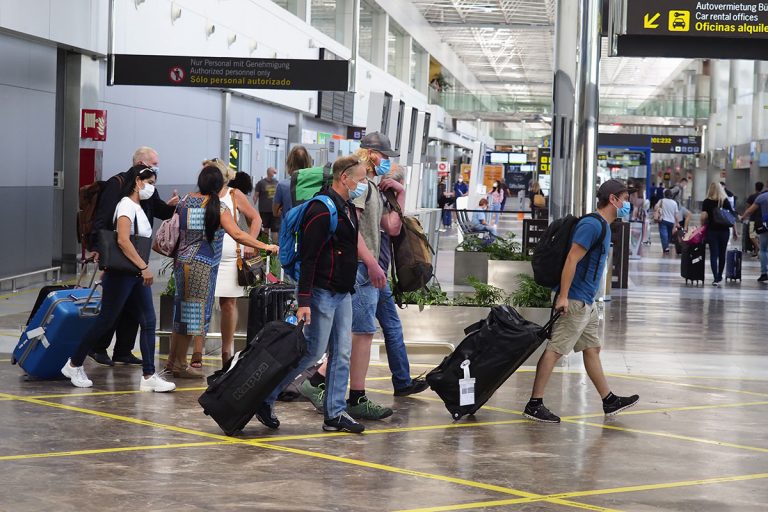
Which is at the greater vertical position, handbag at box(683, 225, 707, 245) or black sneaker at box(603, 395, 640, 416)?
handbag at box(683, 225, 707, 245)

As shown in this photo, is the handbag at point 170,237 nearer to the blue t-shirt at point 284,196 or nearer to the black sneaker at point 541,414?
the blue t-shirt at point 284,196

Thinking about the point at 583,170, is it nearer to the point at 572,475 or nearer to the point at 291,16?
the point at 572,475

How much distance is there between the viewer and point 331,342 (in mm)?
7598

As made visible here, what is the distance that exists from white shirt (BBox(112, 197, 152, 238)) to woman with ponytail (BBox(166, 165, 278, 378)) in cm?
29

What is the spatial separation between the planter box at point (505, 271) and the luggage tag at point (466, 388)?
28.0 feet

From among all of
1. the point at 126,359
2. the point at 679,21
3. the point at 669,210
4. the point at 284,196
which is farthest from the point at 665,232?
the point at 126,359

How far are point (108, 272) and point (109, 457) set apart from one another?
7.71 feet

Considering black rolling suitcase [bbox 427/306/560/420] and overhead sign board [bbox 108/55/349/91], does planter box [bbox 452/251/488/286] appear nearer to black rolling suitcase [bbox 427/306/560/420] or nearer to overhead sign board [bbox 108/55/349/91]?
overhead sign board [bbox 108/55/349/91]

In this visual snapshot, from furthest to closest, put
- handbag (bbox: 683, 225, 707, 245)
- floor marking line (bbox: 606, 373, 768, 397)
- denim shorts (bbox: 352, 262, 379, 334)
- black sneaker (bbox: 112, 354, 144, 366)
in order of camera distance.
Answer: handbag (bbox: 683, 225, 707, 245)
black sneaker (bbox: 112, 354, 144, 366)
floor marking line (bbox: 606, 373, 768, 397)
denim shorts (bbox: 352, 262, 379, 334)

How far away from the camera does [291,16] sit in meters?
30.9

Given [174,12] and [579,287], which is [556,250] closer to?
[579,287]

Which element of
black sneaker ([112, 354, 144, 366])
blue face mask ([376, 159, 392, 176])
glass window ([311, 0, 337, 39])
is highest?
glass window ([311, 0, 337, 39])

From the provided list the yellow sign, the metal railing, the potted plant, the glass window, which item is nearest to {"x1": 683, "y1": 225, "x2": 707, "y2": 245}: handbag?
the potted plant

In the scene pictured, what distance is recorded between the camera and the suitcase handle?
9109mm
